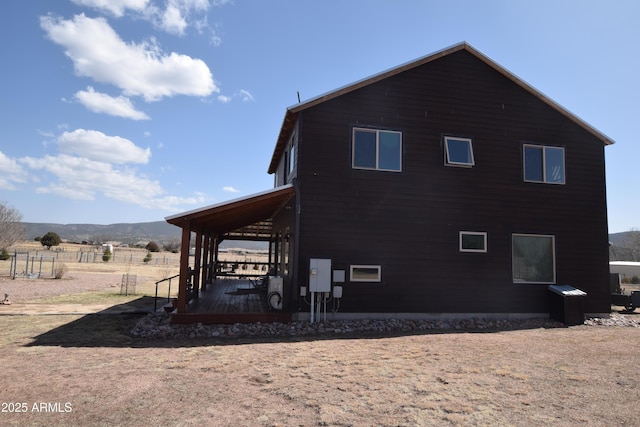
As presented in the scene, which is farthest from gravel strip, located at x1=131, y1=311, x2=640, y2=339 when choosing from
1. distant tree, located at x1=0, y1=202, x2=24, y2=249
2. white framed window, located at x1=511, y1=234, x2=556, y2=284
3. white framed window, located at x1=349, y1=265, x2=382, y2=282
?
distant tree, located at x1=0, y1=202, x2=24, y2=249

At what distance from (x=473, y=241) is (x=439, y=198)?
1454mm

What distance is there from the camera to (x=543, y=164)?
11.7 metres

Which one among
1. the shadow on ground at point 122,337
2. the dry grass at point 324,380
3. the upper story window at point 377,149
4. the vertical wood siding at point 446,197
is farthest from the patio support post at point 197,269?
the upper story window at point 377,149

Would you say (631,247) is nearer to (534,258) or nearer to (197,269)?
(534,258)

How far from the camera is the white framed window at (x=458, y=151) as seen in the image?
11.1 meters

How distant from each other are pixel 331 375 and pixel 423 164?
22.0ft

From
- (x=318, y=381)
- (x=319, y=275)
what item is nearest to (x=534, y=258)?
(x=319, y=275)

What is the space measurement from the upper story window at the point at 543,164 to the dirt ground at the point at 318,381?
467cm

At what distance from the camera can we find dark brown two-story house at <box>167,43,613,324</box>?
10.2 meters

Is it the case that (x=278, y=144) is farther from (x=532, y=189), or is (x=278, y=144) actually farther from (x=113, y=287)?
(x=113, y=287)

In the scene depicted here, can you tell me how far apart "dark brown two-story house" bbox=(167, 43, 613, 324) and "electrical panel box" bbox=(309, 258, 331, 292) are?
0.03 meters

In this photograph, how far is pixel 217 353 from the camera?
7141 mm

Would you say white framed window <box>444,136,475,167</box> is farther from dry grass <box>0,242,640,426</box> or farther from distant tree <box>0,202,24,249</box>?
distant tree <box>0,202,24,249</box>

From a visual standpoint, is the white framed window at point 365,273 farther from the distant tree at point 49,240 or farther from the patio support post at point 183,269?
the distant tree at point 49,240
